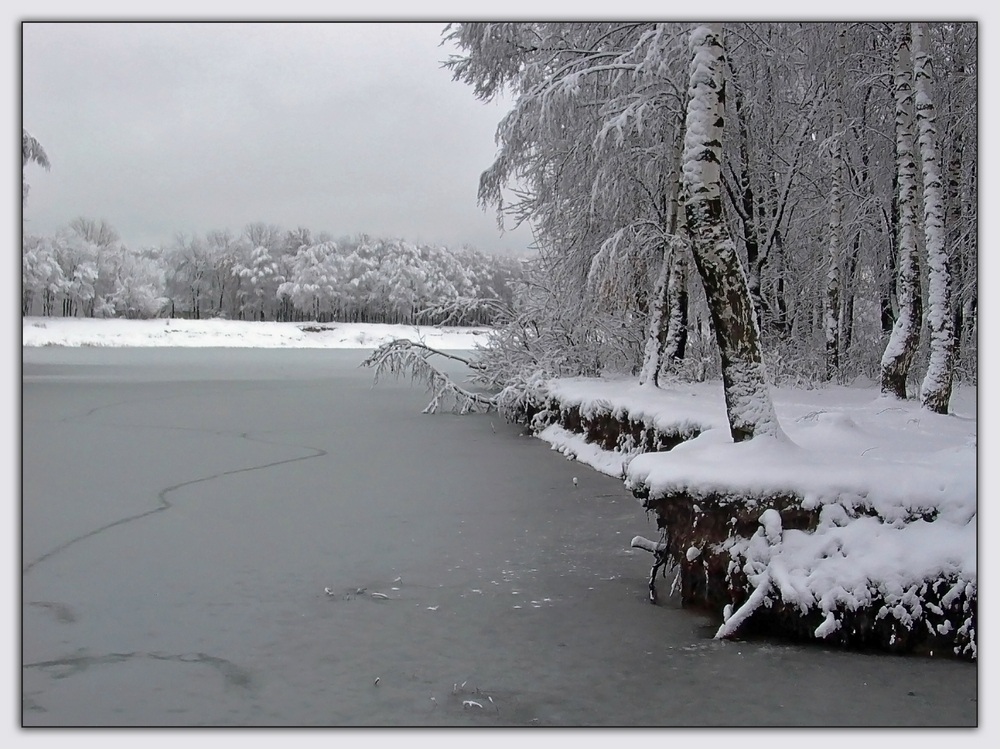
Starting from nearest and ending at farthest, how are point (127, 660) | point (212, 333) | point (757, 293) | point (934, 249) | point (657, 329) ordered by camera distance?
1. point (127, 660)
2. point (934, 249)
3. point (212, 333)
4. point (657, 329)
5. point (757, 293)

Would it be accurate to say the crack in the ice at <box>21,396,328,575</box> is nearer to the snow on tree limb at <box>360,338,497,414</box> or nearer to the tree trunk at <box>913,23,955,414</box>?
the snow on tree limb at <box>360,338,497,414</box>

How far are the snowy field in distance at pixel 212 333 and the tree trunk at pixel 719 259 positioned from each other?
347cm

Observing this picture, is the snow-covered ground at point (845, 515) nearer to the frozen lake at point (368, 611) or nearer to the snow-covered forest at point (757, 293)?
the snow-covered forest at point (757, 293)

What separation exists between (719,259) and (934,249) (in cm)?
287

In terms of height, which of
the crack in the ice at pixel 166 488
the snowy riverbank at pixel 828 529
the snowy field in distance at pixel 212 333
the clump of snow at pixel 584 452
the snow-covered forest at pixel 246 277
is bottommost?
the crack in the ice at pixel 166 488

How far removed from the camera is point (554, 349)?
42.9 ft

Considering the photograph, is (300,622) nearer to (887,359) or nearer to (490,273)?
(887,359)

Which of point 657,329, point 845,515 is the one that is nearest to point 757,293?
point 657,329

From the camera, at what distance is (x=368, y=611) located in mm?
4324

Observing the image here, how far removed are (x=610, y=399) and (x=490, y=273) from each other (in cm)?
373

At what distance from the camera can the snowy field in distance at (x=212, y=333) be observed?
5.34 metres

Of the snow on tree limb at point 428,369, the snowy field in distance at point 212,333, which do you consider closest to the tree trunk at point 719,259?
the snowy field in distance at point 212,333

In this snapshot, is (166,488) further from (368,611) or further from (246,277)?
(368,611)

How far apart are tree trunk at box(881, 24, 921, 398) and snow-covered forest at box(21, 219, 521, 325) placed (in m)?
4.07
